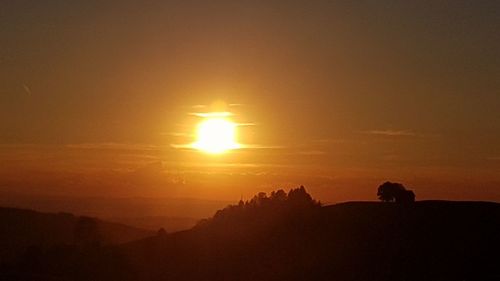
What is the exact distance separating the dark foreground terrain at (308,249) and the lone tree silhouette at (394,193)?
9.70m

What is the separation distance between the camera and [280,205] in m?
136

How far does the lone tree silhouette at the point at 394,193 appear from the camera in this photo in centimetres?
13988

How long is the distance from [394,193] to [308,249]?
33.1 meters

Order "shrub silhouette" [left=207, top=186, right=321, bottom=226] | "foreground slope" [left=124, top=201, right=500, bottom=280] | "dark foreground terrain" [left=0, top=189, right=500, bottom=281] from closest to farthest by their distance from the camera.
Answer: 1. "foreground slope" [left=124, top=201, right=500, bottom=280]
2. "dark foreground terrain" [left=0, top=189, right=500, bottom=281]
3. "shrub silhouette" [left=207, top=186, right=321, bottom=226]

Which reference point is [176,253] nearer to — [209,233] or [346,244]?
[209,233]

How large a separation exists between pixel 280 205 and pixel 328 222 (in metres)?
12.7

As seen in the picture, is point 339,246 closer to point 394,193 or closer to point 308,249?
point 308,249

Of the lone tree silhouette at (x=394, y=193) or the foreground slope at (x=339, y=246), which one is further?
the lone tree silhouette at (x=394, y=193)

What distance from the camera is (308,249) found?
113625 mm

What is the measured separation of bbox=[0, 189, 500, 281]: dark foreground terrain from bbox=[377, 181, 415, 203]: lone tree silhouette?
9.70 m

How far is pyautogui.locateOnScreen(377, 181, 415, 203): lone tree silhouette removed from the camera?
140m

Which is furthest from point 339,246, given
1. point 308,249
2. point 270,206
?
point 270,206

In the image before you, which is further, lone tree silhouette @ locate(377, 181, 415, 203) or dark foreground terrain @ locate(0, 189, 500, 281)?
lone tree silhouette @ locate(377, 181, 415, 203)

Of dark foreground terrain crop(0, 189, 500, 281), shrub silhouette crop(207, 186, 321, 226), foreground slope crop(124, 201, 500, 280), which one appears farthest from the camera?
shrub silhouette crop(207, 186, 321, 226)
